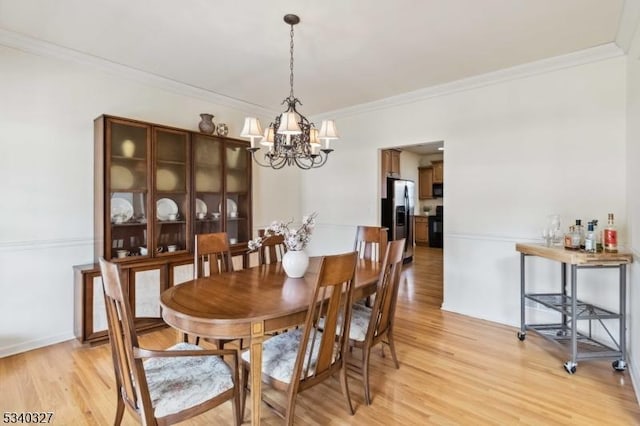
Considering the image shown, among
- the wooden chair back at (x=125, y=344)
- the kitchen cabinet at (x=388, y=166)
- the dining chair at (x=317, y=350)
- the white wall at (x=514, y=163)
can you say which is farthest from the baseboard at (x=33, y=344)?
the kitchen cabinet at (x=388, y=166)

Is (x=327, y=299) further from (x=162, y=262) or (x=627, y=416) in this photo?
(x=162, y=262)

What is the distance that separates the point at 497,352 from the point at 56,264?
3967 millimetres

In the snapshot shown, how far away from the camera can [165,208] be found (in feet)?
11.6

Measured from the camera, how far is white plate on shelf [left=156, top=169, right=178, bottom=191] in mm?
3396

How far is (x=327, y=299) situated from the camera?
1819 millimetres

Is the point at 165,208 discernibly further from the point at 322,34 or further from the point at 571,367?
the point at 571,367

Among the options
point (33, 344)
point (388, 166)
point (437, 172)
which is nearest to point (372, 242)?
point (388, 166)

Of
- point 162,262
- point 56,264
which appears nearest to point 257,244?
point 162,262

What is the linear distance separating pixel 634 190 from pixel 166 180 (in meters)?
4.11

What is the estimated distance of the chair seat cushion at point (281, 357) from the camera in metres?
1.68

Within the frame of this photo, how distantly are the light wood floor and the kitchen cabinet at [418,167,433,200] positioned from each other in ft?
19.1

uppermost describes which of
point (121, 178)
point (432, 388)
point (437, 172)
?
point (437, 172)

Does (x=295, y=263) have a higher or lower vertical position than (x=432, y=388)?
higher

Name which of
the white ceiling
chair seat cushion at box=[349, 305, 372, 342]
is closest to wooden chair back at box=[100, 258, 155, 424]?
chair seat cushion at box=[349, 305, 372, 342]
